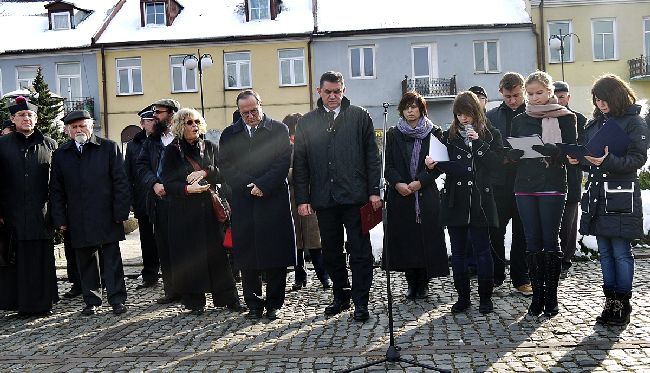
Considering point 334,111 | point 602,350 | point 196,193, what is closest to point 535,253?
point 602,350

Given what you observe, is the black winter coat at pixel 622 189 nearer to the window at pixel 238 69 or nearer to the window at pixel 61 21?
the window at pixel 238 69

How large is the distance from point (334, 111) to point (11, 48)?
29125 mm

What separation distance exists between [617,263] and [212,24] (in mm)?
27803

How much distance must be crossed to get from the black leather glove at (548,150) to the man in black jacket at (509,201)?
1318 mm

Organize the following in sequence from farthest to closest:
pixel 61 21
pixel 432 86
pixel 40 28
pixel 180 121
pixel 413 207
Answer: pixel 40 28 → pixel 61 21 → pixel 432 86 → pixel 413 207 → pixel 180 121

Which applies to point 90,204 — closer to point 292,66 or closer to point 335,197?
point 335,197

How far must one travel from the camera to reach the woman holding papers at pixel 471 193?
696cm

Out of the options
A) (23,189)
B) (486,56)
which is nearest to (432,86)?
(486,56)

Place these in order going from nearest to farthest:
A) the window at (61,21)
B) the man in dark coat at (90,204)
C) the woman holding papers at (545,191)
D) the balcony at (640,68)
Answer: the woman holding papers at (545,191)
the man in dark coat at (90,204)
the balcony at (640,68)
the window at (61,21)

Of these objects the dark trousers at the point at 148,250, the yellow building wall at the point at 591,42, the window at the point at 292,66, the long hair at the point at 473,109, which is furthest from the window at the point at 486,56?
the long hair at the point at 473,109

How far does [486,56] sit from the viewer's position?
31.2m

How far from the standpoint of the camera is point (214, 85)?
3206cm

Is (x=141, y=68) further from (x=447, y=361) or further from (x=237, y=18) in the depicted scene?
(x=447, y=361)

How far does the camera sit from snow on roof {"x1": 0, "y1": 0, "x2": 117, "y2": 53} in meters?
33.0
